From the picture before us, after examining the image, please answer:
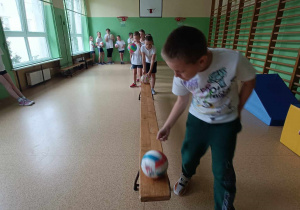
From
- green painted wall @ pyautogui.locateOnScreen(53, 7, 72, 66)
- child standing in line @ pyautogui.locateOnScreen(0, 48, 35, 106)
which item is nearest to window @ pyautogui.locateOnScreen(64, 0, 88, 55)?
green painted wall @ pyautogui.locateOnScreen(53, 7, 72, 66)

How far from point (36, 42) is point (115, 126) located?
4.42m

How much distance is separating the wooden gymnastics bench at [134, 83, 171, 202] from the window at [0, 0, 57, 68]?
3944 millimetres

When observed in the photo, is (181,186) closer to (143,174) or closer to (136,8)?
(143,174)

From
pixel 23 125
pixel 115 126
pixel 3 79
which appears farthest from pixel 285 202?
pixel 3 79

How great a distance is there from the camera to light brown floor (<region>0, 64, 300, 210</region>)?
153cm

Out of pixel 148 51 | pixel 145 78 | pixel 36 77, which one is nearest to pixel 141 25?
pixel 36 77

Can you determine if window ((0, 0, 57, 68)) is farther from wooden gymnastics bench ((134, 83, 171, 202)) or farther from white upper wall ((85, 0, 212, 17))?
wooden gymnastics bench ((134, 83, 171, 202))

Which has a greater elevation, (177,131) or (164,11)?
(164,11)

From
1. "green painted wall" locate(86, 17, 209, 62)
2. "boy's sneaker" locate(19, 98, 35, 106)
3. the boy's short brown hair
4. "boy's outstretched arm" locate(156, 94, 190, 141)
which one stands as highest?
"green painted wall" locate(86, 17, 209, 62)

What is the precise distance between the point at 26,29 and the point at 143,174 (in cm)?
545

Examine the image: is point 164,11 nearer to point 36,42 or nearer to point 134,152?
point 36,42

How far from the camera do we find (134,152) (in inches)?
84.7

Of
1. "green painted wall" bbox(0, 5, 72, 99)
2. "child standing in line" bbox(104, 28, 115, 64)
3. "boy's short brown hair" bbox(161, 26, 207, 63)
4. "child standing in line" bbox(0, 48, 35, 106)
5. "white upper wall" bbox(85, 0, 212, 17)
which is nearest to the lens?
"boy's short brown hair" bbox(161, 26, 207, 63)

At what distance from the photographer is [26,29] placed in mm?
4898
